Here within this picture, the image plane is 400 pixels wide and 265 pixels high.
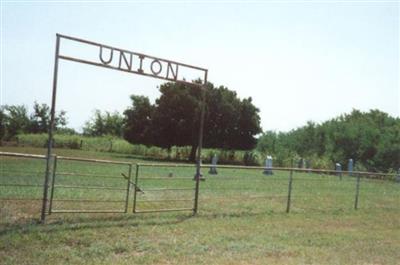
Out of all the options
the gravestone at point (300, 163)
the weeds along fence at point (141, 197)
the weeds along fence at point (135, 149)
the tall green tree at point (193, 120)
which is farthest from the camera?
the weeds along fence at point (135, 149)

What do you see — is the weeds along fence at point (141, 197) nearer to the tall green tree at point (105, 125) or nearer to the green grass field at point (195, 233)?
the green grass field at point (195, 233)

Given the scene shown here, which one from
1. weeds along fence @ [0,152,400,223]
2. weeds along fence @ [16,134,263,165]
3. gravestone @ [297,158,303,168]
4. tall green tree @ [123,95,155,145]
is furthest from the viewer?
weeds along fence @ [16,134,263,165]

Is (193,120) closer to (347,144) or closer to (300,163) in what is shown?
(300,163)

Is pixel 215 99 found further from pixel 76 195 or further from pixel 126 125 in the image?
pixel 76 195

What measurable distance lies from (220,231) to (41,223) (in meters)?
3.60

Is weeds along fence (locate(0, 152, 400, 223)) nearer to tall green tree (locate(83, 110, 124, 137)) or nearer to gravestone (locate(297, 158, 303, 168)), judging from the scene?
gravestone (locate(297, 158, 303, 168))

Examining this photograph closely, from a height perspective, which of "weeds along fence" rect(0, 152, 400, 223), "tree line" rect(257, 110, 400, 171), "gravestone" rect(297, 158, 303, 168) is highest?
"tree line" rect(257, 110, 400, 171)

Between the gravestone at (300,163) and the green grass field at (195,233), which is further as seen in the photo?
the gravestone at (300,163)

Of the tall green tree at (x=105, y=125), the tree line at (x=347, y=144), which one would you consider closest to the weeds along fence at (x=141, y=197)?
the tree line at (x=347, y=144)

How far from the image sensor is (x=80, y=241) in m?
7.58

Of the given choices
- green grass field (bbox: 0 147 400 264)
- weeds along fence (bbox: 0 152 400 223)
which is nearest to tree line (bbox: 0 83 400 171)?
weeds along fence (bbox: 0 152 400 223)

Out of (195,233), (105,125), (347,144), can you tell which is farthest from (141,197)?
(105,125)

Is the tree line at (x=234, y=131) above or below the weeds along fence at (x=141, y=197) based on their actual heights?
above

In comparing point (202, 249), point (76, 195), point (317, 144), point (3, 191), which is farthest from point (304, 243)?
point (317, 144)
